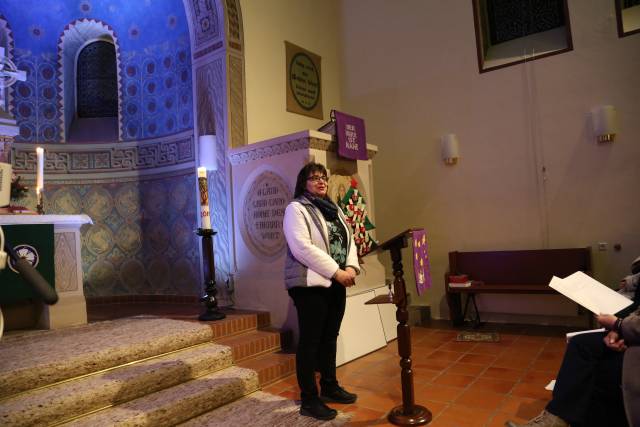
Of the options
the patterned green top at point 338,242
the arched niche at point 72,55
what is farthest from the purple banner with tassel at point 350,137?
the arched niche at point 72,55

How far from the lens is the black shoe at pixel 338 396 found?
3.11 meters

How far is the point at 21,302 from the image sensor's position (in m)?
3.85

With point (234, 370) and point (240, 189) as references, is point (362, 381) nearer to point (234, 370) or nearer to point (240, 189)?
point (234, 370)

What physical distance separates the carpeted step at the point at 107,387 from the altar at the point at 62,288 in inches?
48.5

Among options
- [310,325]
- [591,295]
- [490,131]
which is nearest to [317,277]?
[310,325]

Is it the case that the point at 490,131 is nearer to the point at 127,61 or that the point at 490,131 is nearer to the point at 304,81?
the point at 304,81

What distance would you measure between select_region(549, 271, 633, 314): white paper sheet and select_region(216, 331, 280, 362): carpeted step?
2342 mm

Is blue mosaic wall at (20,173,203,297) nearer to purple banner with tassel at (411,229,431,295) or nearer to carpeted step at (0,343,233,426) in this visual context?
carpeted step at (0,343,233,426)

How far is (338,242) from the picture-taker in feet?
9.96

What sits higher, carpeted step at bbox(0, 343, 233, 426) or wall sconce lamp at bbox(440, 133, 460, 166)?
wall sconce lamp at bbox(440, 133, 460, 166)

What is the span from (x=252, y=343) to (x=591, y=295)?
249 cm

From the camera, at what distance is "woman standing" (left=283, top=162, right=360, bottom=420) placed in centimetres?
280

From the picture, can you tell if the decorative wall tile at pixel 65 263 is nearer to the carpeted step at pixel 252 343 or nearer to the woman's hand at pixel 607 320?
the carpeted step at pixel 252 343

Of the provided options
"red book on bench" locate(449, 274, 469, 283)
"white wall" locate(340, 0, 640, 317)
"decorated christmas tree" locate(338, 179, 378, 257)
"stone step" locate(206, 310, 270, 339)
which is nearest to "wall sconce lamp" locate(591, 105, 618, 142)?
"white wall" locate(340, 0, 640, 317)
